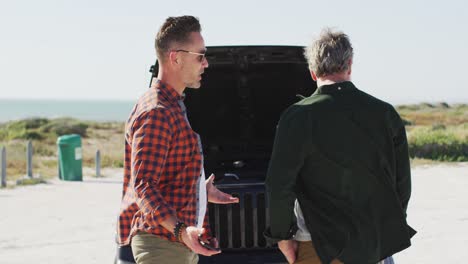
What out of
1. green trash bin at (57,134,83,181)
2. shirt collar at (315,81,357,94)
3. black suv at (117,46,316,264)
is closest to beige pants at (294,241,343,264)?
shirt collar at (315,81,357,94)

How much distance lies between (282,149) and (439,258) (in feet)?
19.3

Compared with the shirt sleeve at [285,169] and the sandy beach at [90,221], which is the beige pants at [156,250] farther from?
the sandy beach at [90,221]

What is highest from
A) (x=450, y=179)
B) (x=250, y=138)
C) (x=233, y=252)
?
(x=250, y=138)

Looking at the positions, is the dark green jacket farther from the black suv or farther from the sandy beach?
the sandy beach

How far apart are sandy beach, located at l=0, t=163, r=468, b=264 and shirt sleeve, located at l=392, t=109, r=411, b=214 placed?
5090mm

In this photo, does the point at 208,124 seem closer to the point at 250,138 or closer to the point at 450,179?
the point at 250,138

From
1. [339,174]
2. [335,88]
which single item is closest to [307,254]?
[339,174]

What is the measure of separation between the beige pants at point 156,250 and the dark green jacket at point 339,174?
432 millimetres

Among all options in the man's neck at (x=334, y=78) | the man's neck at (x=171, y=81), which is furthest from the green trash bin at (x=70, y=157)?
the man's neck at (x=334, y=78)

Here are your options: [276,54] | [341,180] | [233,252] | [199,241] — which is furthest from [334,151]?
[276,54]

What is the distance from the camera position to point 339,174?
3352 millimetres

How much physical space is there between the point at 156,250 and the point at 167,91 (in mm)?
657

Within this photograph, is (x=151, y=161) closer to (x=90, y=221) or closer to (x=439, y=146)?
(x=90, y=221)

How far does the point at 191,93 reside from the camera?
609 cm
